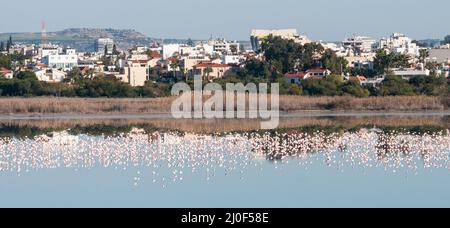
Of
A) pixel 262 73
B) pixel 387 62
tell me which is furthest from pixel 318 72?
pixel 387 62

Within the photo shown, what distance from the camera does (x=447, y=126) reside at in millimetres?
36375

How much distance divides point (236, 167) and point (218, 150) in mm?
3572

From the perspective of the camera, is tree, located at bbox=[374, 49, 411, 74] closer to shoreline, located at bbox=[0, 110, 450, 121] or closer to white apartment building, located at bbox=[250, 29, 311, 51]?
shoreline, located at bbox=[0, 110, 450, 121]

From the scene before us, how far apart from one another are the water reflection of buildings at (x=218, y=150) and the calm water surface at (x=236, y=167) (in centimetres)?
2

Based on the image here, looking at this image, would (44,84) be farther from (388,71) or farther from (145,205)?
(145,205)

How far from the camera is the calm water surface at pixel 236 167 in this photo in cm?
2028

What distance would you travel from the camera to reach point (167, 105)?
155 feet

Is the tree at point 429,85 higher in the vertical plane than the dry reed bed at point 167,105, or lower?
higher

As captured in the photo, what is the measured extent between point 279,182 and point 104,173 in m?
3.75

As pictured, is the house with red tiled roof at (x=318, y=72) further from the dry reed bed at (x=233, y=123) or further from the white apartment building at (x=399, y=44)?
the white apartment building at (x=399, y=44)

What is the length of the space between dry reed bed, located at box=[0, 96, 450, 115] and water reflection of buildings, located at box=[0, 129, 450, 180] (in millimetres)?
12271

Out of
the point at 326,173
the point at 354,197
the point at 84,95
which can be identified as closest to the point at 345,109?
the point at 84,95

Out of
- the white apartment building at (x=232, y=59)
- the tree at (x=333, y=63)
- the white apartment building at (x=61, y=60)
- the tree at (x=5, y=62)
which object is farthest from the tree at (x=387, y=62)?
the white apartment building at (x=61, y=60)

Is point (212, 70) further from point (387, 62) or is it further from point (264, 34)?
point (264, 34)
